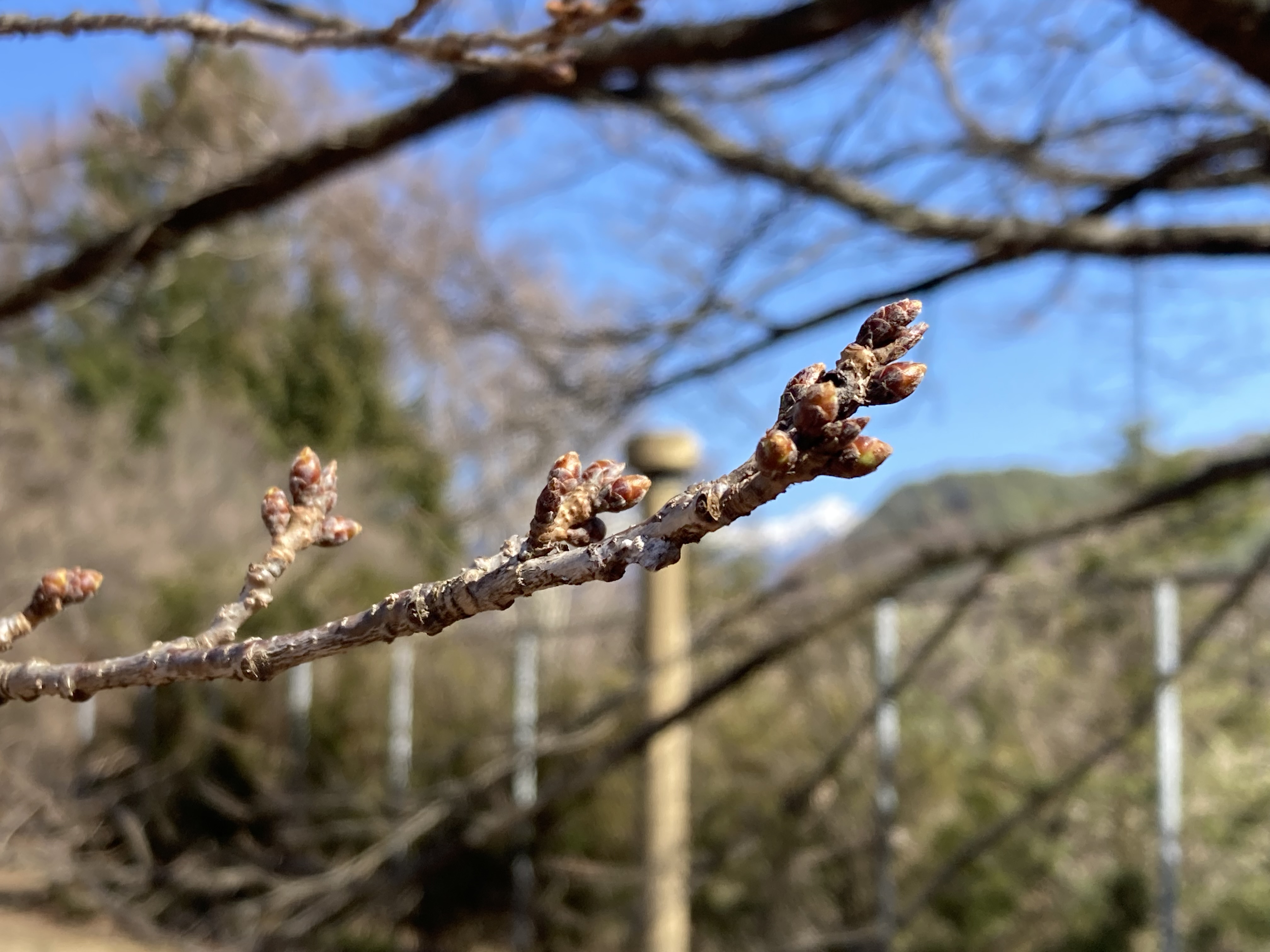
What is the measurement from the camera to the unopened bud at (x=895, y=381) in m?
0.51

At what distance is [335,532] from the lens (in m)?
0.80

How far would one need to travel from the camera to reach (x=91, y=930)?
662 cm

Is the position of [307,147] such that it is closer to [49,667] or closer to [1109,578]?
[49,667]

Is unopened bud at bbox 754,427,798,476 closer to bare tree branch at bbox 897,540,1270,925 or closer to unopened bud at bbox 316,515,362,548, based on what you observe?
unopened bud at bbox 316,515,362,548

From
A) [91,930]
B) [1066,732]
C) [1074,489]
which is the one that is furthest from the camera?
[91,930]

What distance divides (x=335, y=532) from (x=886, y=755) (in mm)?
3194

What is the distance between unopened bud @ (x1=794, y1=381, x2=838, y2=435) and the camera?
1.63ft

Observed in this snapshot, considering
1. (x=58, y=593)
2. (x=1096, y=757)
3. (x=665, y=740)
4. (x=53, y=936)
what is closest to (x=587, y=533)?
(x=58, y=593)

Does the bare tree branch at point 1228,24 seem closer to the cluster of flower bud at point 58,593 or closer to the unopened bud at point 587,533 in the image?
the unopened bud at point 587,533

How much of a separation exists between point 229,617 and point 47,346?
58.5 feet

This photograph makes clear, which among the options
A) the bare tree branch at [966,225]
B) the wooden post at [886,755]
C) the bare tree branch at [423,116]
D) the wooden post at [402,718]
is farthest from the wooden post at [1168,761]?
the wooden post at [402,718]

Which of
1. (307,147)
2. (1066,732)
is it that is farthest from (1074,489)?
(307,147)

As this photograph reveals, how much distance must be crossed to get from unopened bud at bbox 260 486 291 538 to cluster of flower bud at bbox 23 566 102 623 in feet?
0.60

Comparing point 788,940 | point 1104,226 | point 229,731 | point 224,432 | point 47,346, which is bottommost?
point 788,940
